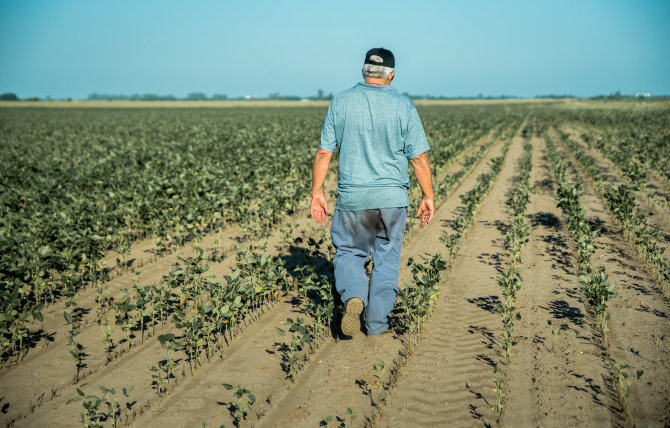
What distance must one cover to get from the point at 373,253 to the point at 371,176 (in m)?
0.70

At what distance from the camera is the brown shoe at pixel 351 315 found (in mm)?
3469

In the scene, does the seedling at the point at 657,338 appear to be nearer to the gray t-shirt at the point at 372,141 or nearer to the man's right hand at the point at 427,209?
the man's right hand at the point at 427,209

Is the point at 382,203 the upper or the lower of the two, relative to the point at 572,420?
upper

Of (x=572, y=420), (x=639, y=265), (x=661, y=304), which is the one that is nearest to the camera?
(x=572, y=420)

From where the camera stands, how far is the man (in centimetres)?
343

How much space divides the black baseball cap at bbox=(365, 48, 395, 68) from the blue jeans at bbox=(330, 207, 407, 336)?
1222 millimetres

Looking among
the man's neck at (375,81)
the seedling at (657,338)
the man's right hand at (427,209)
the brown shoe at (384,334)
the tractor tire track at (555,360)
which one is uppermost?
the man's neck at (375,81)

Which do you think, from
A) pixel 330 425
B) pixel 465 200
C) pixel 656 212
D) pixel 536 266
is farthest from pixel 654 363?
pixel 656 212

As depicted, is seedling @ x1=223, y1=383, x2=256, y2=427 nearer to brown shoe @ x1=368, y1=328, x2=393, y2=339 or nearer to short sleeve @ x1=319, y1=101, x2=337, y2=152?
brown shoe @ x1=368, y1=328, x2=393, y2=339

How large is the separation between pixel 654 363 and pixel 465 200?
4697 mm

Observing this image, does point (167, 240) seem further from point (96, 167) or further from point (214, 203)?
point (96, 167)

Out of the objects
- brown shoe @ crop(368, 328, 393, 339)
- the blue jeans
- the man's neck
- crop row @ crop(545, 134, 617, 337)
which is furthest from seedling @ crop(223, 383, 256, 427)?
crop row @ crop(545, 134, 617, 337)

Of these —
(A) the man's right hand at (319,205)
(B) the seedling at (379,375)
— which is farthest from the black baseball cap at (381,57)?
(B) the seedling at (379,375)

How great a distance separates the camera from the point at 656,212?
26.8 feet
